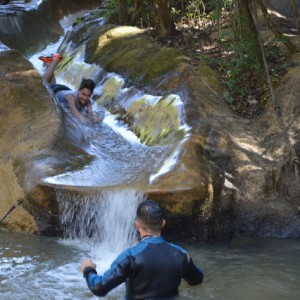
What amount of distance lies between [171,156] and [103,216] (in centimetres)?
126

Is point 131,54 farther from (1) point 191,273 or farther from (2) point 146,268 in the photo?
(2) point 146,268

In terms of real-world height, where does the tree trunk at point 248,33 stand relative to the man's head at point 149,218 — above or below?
below

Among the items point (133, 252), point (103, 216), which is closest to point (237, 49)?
point (103, 216)

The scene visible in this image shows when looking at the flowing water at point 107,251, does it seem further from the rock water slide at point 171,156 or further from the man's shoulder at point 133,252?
the man's shoulder at point 133,252

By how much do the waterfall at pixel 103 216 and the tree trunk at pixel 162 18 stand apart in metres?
6.82

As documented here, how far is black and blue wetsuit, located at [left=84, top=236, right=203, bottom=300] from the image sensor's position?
3732 mm

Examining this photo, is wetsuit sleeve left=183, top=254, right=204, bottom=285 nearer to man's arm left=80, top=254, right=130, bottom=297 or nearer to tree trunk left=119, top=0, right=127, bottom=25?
man's arm left=80, top=254, right=130, bottom=297

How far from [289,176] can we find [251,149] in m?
0.63

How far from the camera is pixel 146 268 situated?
374 centimetres

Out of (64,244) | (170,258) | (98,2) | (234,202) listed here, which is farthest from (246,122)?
(98,2)

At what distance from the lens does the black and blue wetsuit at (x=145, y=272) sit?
3.73 metres

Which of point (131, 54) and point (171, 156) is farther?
point (131, 54)

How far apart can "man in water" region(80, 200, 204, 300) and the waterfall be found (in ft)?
9.52

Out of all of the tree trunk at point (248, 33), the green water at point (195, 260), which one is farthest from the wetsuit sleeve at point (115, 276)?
the tree trunk at point (248, 33)
